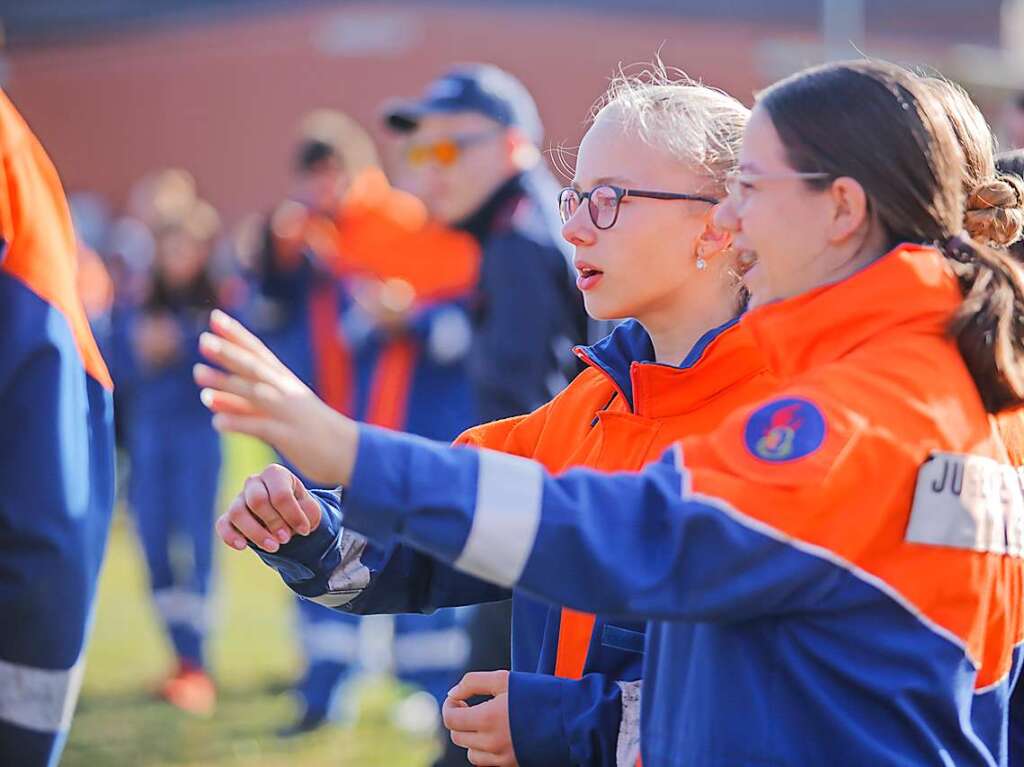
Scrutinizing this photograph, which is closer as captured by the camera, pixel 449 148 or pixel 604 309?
pixel 604 309

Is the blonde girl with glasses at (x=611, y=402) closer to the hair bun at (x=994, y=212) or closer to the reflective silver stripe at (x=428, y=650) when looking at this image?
the hair bun at (x=994, y=212)

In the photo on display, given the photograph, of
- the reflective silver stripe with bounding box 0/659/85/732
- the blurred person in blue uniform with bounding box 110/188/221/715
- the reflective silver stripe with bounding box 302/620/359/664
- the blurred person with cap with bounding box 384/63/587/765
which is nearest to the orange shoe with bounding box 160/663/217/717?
the blurred person in blue uniform with bounding box 110/188/221/715

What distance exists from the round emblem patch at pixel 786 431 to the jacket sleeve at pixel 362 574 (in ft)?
2.45

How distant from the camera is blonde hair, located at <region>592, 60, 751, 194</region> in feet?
8.32

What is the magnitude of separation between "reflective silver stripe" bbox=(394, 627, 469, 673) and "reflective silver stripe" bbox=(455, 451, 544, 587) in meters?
4.70

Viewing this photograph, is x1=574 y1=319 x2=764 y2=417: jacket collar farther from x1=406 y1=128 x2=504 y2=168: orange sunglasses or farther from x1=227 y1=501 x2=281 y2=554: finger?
x1=406 y1=128 x2=504 y2=168: orange sunglasses

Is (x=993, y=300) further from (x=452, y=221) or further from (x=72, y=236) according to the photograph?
(x=452, y=221)

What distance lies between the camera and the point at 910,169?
6.62 feet

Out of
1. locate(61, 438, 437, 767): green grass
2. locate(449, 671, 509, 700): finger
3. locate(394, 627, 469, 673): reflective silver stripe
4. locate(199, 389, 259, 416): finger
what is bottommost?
locate(61, 438, 437, 767): green grass

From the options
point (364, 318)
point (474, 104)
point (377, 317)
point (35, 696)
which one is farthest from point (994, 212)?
point (364, 318)

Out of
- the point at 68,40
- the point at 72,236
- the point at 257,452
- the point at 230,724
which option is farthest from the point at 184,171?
the point at 72,236

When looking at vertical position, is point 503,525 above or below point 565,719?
above

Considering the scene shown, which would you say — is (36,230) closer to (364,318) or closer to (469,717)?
(469,717)

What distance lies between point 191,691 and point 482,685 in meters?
5.13
